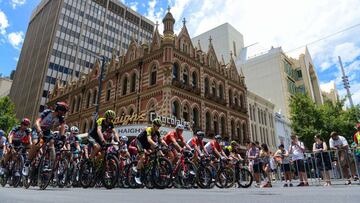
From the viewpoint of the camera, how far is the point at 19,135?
8.72m

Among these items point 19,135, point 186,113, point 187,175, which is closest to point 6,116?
point 186,113

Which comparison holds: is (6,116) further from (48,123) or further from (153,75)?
(48,123)

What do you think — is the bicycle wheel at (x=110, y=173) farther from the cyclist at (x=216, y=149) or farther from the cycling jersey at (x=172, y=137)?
the cyclist at (x=216, y=149)

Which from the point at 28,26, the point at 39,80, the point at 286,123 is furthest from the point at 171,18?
the point at 28,26

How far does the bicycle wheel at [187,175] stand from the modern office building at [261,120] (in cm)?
2457

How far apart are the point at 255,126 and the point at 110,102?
18.9 metres

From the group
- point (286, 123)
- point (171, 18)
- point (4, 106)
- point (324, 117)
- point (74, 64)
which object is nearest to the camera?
point (171, 18)

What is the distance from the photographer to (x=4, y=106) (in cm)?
3269

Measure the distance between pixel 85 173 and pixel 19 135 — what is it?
3.22 meters

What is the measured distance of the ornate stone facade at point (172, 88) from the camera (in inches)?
871

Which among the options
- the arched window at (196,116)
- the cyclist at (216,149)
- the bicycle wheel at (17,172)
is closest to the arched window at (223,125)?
the arched window at (196,116)

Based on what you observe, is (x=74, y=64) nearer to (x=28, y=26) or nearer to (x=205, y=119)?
(x=28, y=26)

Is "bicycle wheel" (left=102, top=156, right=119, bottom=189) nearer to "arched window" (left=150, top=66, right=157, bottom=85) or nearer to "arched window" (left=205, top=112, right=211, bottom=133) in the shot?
"arched window" (left=150, top=66, right=157, bottom=85)

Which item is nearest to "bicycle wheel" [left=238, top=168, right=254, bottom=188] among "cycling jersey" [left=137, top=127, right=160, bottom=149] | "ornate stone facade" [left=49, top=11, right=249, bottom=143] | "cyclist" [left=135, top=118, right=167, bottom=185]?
"cyclist" [left=135, top=118, right=167, bottom=185]
